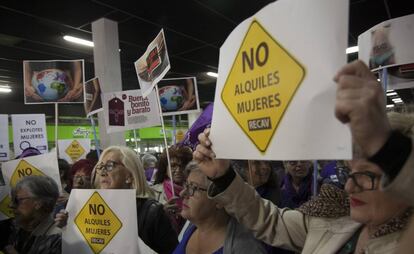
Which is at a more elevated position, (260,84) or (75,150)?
(260,84)

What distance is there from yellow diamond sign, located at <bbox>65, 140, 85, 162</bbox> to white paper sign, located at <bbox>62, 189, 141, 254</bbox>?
6.32 m

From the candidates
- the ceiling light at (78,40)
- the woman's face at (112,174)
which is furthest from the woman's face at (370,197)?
the ceiling light at (78,40)

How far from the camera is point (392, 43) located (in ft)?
8.30

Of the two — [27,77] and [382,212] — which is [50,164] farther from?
[382,212]

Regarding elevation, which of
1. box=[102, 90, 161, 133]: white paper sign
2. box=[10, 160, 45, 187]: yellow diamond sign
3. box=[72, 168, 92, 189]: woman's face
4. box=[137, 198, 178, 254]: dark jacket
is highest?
box=[102, 90, 161, 133]: white paper sign

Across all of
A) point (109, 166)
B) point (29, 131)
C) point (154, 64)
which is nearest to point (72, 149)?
point (29, 131)

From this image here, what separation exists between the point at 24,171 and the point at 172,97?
2.15 m

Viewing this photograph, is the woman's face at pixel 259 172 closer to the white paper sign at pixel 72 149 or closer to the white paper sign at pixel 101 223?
the white paper sign at pixel 101 223

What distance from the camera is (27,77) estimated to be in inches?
147

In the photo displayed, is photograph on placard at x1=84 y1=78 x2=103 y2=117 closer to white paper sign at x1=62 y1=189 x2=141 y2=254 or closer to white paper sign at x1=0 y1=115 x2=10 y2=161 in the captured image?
white paper sign at x1=0 y1=115 x2=10 y2=161

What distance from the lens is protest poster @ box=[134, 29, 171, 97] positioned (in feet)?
8.61

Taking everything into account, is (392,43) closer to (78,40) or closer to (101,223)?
(101,223)

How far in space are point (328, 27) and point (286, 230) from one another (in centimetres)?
89

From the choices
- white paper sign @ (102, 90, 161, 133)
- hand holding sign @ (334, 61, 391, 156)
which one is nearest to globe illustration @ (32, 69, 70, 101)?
white paper sign @ (102, 90, 161, 133)
